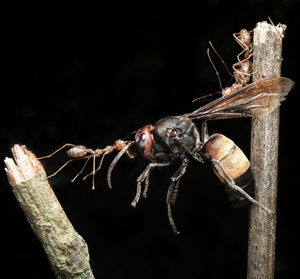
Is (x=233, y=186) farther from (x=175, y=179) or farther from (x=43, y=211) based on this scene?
(x=43, y=211)

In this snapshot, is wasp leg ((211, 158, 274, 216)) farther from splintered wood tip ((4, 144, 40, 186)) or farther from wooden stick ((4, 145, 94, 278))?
splintered wood tip ((4, 144, 40, 186))

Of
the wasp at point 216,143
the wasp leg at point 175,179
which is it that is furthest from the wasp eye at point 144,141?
the wasp leg at point 175,179

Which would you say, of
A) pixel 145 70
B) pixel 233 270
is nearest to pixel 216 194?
pixel 233 270

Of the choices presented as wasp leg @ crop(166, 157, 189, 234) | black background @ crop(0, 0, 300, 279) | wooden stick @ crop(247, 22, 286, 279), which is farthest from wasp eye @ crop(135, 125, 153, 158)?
black background @ crop(0, 0, 300, 279)

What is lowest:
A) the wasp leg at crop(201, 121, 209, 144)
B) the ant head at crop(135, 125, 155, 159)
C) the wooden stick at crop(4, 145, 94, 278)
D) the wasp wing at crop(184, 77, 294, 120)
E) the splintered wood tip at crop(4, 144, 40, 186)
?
the wooden stick at crop(4, 145, 94, 278)

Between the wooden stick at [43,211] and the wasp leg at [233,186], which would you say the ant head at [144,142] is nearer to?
the wasp leg at [233,186]

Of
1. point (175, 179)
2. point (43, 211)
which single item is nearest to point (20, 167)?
point (43, 211)

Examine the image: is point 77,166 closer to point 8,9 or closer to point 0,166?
point 0,166
